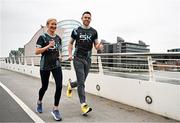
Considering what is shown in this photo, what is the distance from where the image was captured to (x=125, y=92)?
8180mm

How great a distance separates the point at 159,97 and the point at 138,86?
87cm

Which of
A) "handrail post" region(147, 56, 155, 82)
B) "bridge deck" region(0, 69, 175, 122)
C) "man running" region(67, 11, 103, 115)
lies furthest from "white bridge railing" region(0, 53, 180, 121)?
"man running" region(67, 11, 103, 115)

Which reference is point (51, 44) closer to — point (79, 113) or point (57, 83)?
point (57, 83)

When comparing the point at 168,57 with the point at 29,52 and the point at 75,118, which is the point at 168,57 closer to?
the point at 75,118

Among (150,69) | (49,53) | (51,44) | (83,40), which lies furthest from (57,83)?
(150,69)

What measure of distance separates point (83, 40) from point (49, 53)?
2.97 feet

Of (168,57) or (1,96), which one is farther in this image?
(1,96)

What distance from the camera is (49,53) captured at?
6.46 metres

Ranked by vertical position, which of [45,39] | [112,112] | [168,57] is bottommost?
[112,112]

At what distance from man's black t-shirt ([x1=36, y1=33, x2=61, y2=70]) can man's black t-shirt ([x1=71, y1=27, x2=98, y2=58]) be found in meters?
0.58

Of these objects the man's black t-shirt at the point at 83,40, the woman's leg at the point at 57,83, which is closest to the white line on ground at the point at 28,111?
the woman's leg at the point at 57,83

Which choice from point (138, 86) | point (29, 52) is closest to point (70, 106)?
point (138, 86)

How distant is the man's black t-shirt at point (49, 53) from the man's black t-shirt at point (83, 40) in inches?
22.8

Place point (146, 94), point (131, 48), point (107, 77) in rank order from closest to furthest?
1. point (146, 94)
2. point (107, 77)
3. point (131, 48)
